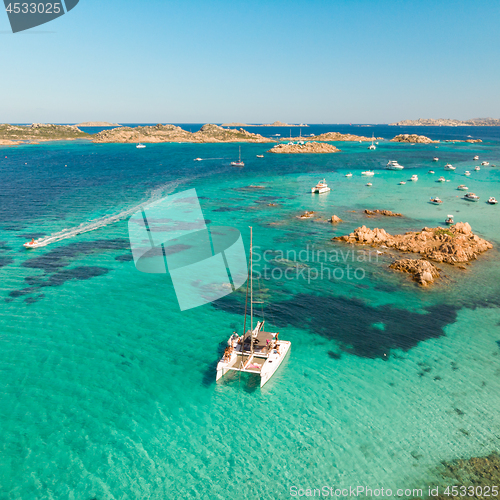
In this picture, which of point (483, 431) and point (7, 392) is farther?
point (7, 392)

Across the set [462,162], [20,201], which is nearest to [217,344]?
[20,201]

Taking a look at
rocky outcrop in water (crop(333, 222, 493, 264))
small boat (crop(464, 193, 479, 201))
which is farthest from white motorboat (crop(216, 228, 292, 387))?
small boat (crop(464, 193, 479, 201))

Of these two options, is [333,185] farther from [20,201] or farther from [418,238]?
[20,201]

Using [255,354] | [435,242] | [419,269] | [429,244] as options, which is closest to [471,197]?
[435,242]

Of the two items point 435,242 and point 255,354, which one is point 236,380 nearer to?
point 255,354

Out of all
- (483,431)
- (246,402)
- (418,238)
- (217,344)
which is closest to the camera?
(483,431)

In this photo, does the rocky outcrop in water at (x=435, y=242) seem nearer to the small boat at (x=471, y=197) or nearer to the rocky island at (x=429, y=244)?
the rocky island at (x=429, y=244)
